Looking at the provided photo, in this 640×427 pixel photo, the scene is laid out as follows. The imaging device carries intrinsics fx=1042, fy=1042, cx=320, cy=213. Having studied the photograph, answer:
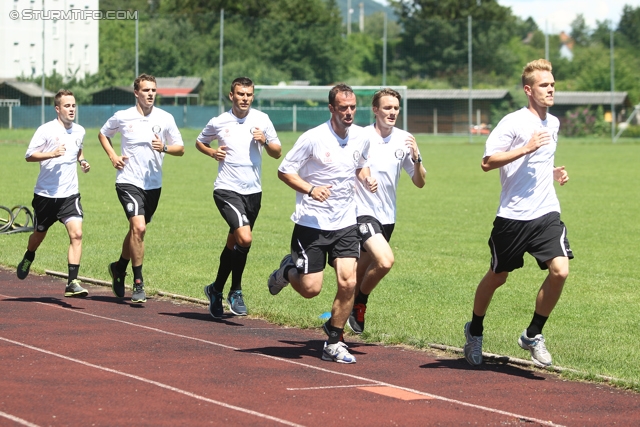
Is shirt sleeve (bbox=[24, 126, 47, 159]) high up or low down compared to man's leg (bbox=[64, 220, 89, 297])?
up

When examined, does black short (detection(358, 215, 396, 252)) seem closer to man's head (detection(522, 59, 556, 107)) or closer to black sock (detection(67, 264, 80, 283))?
man's head (detection(522, 59, 556, 107))

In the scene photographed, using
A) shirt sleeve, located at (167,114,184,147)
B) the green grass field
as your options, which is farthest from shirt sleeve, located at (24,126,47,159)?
the green grass field

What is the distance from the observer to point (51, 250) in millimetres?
14336

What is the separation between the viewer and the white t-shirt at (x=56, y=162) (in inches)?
418

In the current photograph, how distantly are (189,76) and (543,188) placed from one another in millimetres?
48462

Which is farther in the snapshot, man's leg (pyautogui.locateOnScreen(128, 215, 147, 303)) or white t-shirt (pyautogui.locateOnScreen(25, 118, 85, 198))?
white t-shirt (pyautogui.locateOnScreen(25, 118, 85, 198))

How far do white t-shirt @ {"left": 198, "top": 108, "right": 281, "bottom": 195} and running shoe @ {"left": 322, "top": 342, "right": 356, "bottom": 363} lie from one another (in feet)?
7.92

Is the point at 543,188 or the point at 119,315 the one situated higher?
the point at 543,188

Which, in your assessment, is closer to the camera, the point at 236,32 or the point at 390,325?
the point at 390,325

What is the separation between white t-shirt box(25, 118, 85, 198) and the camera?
10611mm

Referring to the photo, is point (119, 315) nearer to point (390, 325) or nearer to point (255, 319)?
point (255, 319)

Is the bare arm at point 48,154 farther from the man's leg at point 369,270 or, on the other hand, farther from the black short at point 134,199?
the man's leg at point 369,270

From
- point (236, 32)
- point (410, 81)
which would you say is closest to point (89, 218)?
point (236, 32)

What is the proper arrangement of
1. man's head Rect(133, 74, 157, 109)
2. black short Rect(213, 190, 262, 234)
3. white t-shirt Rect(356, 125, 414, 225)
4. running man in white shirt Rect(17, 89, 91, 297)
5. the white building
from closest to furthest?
white t-shirt Rect(356, 125, 414, 225)
black short Rect(213, 190, 262, 234)
man's head Rect(133, 74, 157, 109)
running man in white shirt Rect(17, 89, 91, 297)
the white building
